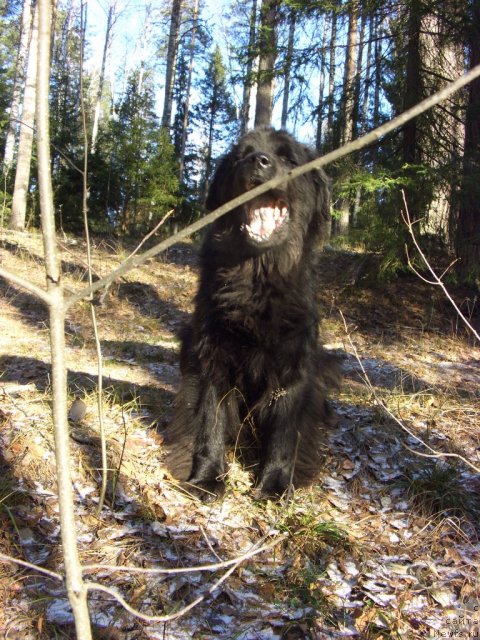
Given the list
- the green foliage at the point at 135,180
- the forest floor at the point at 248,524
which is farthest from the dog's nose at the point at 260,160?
the green foliage at the point at 135,180

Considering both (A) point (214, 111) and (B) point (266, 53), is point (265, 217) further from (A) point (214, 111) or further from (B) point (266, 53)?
(A) point (214, 111)

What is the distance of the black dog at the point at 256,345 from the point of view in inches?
107

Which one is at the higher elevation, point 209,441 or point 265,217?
point 265,217

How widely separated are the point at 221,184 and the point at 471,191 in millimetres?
3869

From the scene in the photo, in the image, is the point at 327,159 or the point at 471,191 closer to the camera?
the point at 327,159

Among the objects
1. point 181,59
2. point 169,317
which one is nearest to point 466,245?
point 169,317

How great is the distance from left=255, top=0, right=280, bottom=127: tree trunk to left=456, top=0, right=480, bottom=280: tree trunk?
2542 millimetres

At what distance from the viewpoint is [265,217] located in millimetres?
2883

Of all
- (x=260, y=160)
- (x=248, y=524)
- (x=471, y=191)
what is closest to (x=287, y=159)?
(x=260, y=160)

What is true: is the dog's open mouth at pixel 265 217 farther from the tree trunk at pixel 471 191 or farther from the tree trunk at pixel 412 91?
the tree trunk at pixel 412 91

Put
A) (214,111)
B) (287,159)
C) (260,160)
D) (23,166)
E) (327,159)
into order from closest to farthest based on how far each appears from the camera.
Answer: (327,159)
(260,160)
(287,159)
(23,166)
(214,111)

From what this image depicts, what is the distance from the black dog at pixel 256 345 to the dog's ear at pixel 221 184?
0.11m

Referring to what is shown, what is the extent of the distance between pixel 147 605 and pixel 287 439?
121 cm

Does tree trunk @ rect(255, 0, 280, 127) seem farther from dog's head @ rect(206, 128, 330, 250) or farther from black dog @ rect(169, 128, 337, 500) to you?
black dog @ rect(169, 128, 337, 500)
